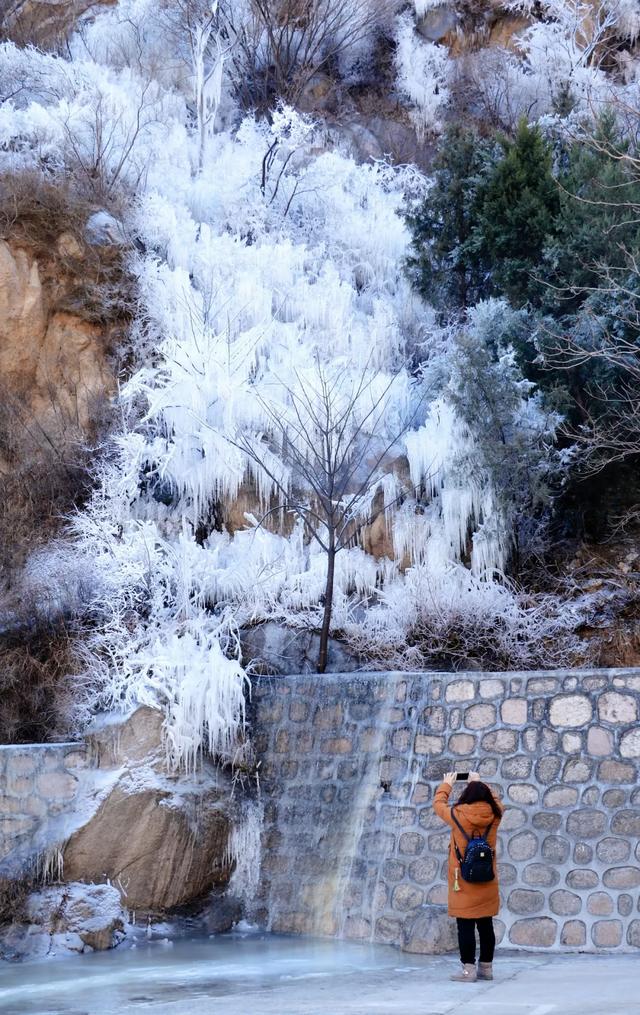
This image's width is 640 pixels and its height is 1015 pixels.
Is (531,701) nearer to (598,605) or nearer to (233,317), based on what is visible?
(598,605)

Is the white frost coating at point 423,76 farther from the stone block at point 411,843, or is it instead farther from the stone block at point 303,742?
the stone block at point 411,843

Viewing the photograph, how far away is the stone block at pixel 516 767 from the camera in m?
8.66

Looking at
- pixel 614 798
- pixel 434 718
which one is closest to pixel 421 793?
pixel 434 718

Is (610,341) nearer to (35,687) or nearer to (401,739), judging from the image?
(401,739)

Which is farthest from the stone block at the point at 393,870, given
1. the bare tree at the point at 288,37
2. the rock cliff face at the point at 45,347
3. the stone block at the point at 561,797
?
the bare tree at the point at 288,37

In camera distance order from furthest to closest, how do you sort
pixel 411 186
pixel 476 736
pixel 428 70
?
pixel 428 70, pixel 411 186, pixel 476 736

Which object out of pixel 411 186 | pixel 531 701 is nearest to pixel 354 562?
pixel 531 701

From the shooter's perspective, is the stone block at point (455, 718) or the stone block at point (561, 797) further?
the stone block at point (455, 718)

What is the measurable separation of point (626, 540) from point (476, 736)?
5.56 metres

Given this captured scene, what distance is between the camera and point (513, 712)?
8.87 metres

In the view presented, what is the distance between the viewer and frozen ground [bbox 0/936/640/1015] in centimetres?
590

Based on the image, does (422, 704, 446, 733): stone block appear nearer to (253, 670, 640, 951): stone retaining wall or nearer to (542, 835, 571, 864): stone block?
(253, 670, 640, 951): stone retaining wall

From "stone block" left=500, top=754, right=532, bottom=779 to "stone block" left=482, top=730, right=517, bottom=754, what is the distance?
0.25 feet

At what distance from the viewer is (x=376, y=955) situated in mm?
8305
